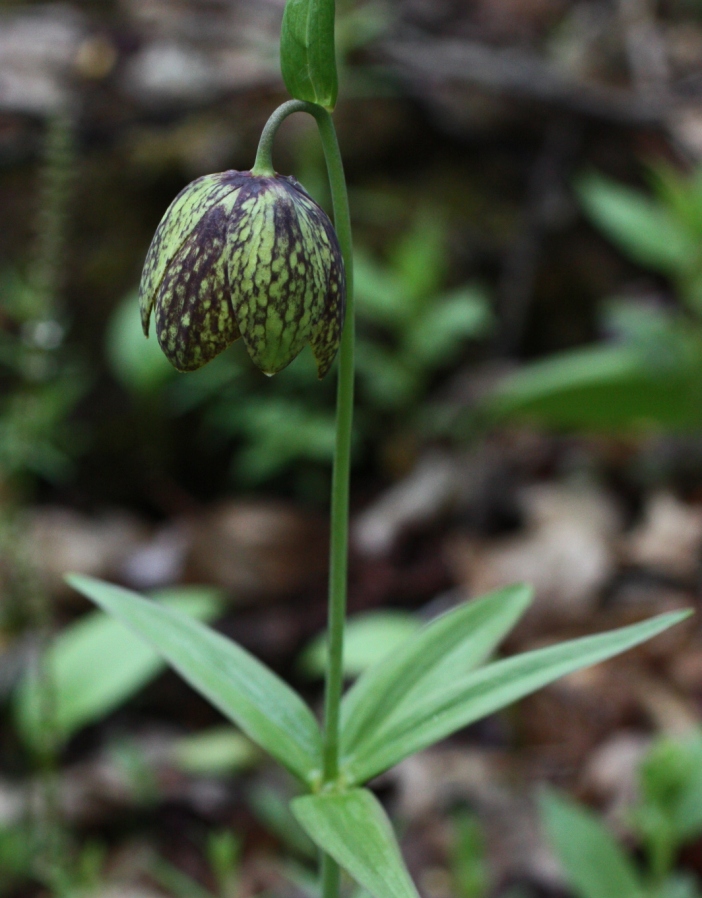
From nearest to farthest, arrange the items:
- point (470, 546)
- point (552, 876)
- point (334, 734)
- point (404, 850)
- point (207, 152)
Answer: point (334, 734) → point (552, 876) → point (404, 850) → point (470, 546) → point (207, 152)

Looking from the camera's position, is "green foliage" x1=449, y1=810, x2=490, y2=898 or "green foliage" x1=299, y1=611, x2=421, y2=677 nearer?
"green foliage" x1=449, y1=810, x2=490, y2=898

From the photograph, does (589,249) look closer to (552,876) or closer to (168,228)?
(552,876)

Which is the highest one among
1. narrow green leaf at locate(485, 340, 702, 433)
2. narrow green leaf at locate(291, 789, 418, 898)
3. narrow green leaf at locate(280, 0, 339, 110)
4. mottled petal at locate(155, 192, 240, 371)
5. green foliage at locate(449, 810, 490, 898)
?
narrow green leaf at locate(280, 0, 339, 110)

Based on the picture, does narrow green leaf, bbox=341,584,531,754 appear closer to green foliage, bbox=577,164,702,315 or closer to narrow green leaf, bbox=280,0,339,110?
narrow green leaf, bbox=280,0,339,110

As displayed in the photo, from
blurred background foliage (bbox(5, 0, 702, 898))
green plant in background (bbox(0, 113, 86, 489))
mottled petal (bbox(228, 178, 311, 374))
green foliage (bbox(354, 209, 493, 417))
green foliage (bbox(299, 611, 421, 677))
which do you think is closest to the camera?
mottled petal (bbox(228, 178, 311, 374))

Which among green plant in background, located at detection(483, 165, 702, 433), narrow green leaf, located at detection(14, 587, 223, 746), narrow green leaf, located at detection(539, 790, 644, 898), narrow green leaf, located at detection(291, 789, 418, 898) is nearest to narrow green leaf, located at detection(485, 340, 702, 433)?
green plant in background, located at detection(483, 165, 702, 433)

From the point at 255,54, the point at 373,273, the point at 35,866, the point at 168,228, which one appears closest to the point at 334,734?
the point at 168,228

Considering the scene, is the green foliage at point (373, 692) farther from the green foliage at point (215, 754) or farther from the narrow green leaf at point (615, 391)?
the narrow green leaf at point (615, 391)

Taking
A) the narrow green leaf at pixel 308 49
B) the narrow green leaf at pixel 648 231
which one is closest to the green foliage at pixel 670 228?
the narrow green leaf at pixel 648 231

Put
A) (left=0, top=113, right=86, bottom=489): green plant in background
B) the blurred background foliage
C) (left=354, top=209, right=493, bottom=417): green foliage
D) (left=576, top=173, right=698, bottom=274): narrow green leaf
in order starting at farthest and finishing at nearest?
(left=354, top=209, right=493, bottom=417): green foliage → (left=576, top=173, right=698, bottom=274): narrow green leaf → the blurred background foliage → (left=0, top=113, right=86, bottom=489): green plant in background
